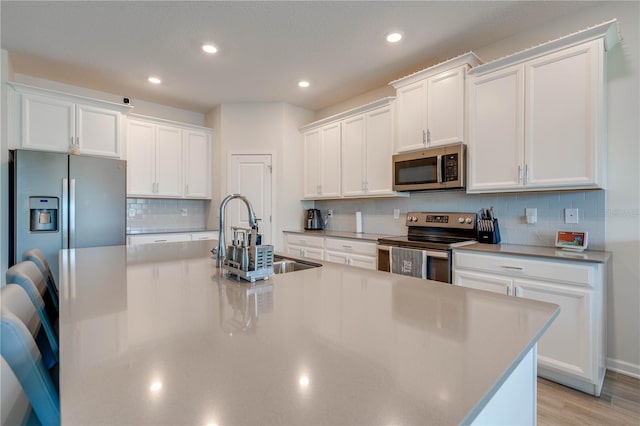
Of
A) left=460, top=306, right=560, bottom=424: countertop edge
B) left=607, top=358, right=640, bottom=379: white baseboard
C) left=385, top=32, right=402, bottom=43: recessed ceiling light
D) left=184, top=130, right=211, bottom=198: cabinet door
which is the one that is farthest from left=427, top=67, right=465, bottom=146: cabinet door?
left=184, top=130, right=211, bottom=198: cabinet door

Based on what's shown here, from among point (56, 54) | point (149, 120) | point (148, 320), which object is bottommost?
point (148, 320)

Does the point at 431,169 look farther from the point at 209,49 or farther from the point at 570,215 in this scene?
the point at 209,49

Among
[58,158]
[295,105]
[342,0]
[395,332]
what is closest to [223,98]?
[295,105]

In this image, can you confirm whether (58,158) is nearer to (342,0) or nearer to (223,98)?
(223,98)

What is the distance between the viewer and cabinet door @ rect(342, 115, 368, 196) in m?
3.76

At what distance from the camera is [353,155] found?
3.87 meters

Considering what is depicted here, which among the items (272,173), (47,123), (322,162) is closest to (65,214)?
(47,123)

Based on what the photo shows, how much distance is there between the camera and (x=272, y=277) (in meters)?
1.41

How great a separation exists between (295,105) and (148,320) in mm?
4133

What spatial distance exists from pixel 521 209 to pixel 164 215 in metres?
4.41

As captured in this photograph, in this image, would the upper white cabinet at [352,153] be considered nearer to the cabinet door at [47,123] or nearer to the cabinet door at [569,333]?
the cabinet door at [569,333]

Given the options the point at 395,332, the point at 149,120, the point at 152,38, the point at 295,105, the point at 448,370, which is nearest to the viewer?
the point at 448,370

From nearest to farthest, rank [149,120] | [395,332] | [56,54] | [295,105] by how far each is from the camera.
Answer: [395,332] < [56,54] < [149,120] < [295,105]

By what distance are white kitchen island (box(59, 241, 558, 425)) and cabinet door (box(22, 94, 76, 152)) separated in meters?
2.86
